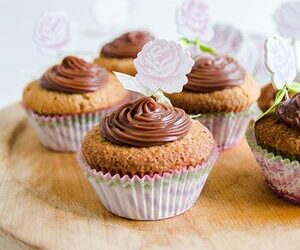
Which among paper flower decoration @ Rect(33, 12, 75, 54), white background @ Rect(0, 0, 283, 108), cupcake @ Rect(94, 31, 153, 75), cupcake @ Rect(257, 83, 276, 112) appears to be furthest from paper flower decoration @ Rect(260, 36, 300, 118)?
white background @ Rect(0, 0, 283, 108)

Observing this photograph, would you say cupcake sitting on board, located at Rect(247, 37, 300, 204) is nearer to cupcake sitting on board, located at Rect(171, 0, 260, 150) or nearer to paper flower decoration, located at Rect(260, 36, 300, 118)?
paper flower decoration, located at Rect(260, 36, 300, 118)

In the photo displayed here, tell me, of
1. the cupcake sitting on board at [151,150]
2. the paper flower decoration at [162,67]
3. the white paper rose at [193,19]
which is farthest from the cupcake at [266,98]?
the paper flower decoration at [162,67]

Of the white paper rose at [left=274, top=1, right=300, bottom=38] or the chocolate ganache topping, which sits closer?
the chocolate ganache topping

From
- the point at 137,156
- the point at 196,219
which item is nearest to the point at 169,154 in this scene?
the point at 137,156

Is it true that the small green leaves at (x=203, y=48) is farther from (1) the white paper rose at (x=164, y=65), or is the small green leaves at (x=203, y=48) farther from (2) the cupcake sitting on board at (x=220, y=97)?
(1) the white paper rose at (x=164, y=65)

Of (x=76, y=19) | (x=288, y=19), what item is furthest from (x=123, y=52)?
(x=76, y=19)

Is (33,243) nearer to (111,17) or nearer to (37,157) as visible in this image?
Result: (37,157)

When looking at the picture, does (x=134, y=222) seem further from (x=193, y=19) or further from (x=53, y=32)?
(x=53, y=32)
